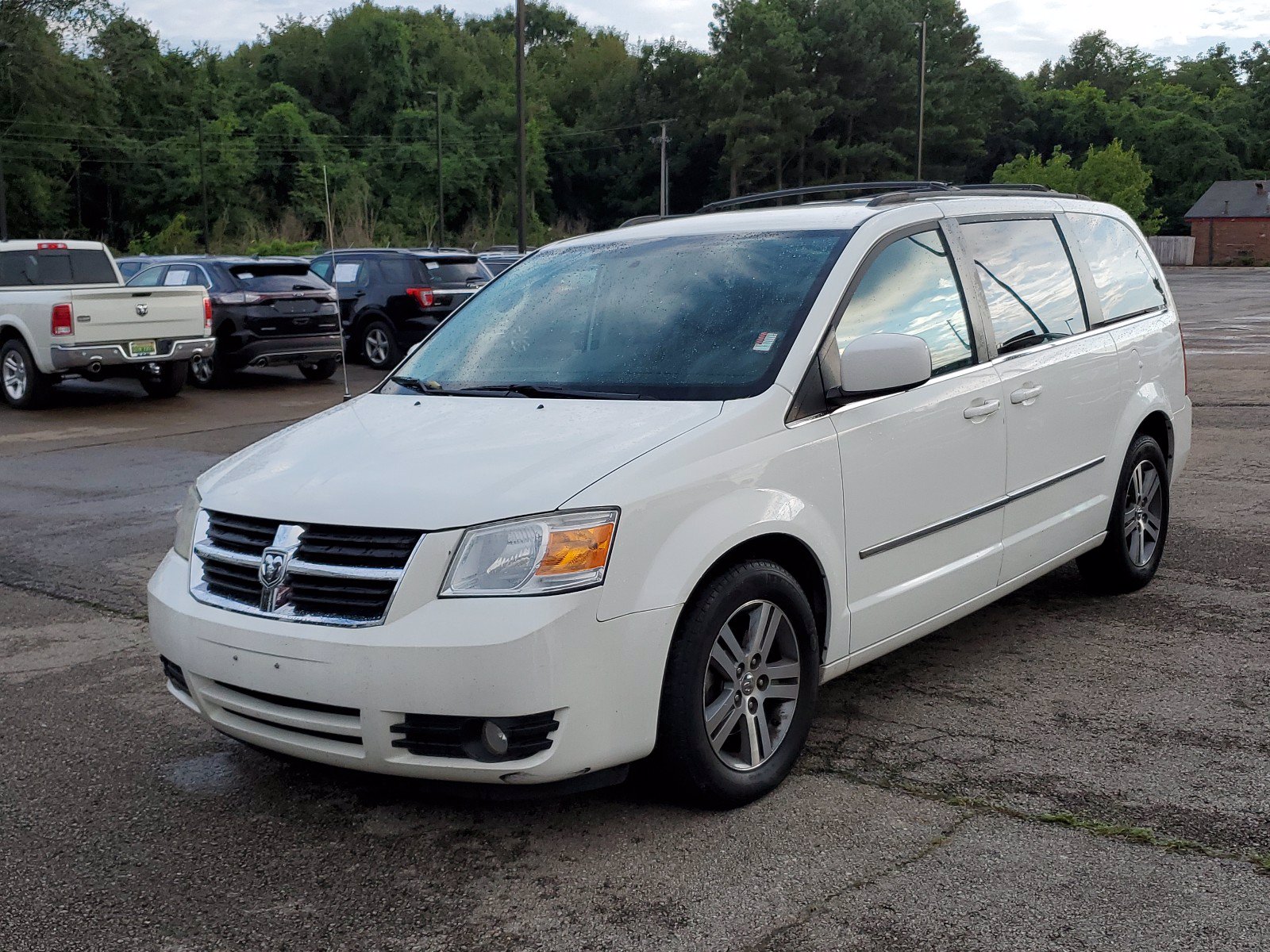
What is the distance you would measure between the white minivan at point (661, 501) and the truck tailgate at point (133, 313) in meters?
10.7

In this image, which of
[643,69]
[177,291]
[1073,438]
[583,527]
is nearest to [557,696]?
[583,527]

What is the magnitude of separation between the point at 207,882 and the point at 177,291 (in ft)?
42.0

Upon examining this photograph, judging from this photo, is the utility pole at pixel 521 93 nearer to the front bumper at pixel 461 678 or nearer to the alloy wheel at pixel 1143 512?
the alloy wheel at pixel 1143 512

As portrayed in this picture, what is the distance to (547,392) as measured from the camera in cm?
432

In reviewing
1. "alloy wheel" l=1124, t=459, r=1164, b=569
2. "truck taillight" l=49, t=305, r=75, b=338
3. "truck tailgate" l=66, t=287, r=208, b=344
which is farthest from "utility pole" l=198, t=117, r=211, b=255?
"alloy wheel" l=1124, t=459, r=1164, b=569

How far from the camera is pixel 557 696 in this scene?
131 inches

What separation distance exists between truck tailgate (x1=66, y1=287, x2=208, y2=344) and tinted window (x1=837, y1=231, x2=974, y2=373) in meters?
12.1

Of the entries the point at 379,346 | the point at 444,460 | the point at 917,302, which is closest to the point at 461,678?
the point at 444,460

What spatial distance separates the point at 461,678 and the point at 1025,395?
8.60 feet

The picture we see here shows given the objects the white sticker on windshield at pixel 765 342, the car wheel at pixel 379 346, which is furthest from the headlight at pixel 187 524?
the car wheel at pixel 379 346

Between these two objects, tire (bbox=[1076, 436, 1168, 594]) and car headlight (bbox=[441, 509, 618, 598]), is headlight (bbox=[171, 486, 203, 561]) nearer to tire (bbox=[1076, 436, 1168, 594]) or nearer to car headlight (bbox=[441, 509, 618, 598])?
car headlight (bbox=[441, 509, 618, 598])

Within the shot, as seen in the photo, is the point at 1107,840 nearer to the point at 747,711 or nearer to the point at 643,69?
the point at 747,711

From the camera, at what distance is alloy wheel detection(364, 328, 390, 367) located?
1916 cm

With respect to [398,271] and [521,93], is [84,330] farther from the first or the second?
[521,93]
